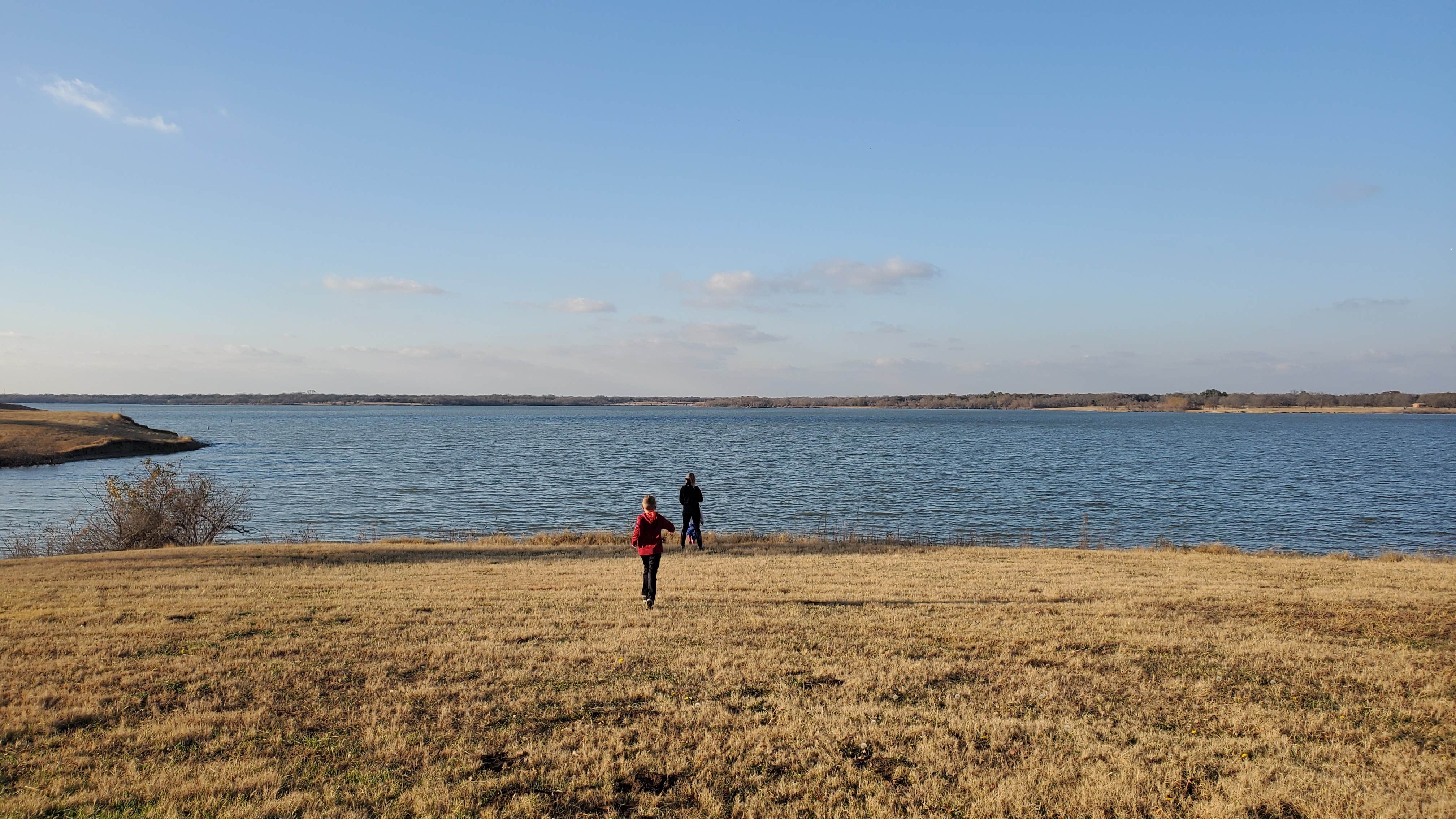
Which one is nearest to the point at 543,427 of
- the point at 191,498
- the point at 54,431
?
the point at 54,431

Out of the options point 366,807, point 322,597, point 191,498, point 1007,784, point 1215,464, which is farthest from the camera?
point 1215,464

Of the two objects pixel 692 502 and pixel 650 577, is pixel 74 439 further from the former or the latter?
pixel 650 577

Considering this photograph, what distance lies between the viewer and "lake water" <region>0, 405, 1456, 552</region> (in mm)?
30875

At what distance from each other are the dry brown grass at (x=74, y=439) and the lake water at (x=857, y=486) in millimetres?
3104

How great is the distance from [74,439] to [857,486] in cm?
6582

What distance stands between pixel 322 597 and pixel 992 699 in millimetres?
10795

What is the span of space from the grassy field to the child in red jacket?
34cm

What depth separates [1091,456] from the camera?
227 feet

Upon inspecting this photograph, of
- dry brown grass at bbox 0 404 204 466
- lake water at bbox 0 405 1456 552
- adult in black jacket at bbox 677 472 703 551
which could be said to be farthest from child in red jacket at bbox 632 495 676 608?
dry brown grass at bbox 0 404 204 466

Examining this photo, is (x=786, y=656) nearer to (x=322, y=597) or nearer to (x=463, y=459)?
(x=322, y=597)

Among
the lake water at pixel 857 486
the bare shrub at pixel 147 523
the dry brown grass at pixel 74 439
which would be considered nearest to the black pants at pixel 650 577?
the lake water at pixel 857 486

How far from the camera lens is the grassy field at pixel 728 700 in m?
6.13

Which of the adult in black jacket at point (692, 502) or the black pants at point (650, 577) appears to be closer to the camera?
the black pants at point (650, 577)

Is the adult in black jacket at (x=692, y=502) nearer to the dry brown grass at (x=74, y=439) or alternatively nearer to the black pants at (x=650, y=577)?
the black pants at (x=650, y=577)
